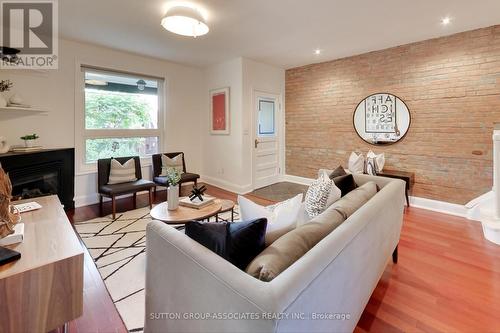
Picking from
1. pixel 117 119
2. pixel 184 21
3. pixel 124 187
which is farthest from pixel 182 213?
pixel 117 119

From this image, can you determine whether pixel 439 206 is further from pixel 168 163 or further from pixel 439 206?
pixel 168 163

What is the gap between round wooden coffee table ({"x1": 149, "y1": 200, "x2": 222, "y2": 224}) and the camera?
2402mm

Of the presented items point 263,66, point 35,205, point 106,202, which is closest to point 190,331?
point 35,205

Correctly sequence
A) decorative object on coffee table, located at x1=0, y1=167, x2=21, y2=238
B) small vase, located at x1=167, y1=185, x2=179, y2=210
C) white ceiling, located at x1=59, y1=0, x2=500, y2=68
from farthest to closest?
white ceiling, located at x1=59, y1=0, x2=500, y2=68 < small vase, located at x1=167, y1=185, x2=179, y2=210 < decorative object on coffee table, located at x1=0, y1=167, x2=21, y2=238

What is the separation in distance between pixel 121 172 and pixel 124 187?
429mm

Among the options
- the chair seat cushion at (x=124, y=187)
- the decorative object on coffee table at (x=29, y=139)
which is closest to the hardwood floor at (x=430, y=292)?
the chair seat cushion at (x=124, y=187)

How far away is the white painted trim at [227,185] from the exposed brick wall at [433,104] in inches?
69.2

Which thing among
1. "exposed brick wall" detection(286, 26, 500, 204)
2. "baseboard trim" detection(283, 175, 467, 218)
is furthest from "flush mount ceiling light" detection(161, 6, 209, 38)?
"baseboard trim" detection(283, 175, 467, 218)

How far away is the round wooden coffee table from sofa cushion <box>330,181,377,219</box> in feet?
4.36

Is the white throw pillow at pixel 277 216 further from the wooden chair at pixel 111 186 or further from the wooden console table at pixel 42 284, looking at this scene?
the wooden chair at pixel 111 186

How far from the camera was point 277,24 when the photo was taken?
130 inches

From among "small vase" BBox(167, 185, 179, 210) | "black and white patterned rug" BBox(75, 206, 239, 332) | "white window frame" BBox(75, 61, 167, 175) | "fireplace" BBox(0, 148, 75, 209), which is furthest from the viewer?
"white window frame" BBox(75, 61, 167, 175)

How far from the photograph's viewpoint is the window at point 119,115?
167 inches

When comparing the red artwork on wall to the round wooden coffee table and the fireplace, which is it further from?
the round wooden coffee table
